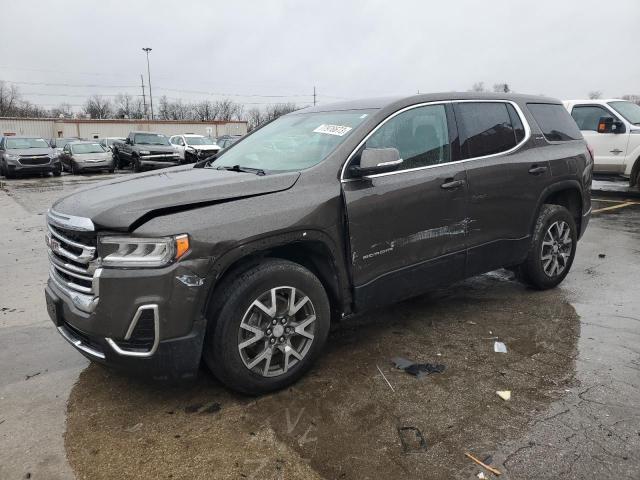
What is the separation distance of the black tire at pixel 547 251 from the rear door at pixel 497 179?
0.17 m

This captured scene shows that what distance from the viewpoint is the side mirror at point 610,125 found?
11.0 metres

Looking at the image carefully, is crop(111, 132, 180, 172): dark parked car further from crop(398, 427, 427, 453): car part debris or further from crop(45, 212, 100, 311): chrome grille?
crop(398, 427, 427, 453): car part debris

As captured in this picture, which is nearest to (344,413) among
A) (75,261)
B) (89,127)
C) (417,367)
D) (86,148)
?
(417,367)

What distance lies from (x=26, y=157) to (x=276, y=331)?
2076 centimetres

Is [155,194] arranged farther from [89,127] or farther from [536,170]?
[89,127]

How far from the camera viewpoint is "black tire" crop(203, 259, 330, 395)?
289cm

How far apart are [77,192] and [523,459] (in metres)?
3.13

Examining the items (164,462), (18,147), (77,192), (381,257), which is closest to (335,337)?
(381,257)

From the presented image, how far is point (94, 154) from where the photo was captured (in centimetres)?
2200

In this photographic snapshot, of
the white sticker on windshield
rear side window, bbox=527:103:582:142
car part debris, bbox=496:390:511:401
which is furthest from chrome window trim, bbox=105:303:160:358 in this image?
rear side window, bbox=527:103:582:142

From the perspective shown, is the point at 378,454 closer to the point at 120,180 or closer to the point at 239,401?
the point at 239,401

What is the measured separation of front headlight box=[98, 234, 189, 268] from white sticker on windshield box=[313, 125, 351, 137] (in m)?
1.48

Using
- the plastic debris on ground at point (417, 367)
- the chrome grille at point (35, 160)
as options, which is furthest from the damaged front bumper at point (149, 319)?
the chrome grille at point (35, 160)

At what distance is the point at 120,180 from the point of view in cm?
365
